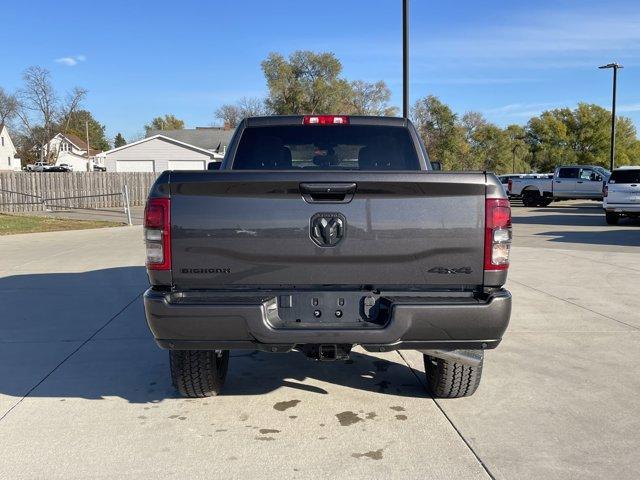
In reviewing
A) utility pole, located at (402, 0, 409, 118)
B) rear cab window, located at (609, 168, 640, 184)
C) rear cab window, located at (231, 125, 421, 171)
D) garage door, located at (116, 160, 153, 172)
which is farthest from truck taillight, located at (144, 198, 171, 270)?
garage door, located at (116, 160, 153, 172)

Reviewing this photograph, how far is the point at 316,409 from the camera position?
165 inches

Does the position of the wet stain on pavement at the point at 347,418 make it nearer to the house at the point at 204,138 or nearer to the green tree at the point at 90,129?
the house at the point at 204,138

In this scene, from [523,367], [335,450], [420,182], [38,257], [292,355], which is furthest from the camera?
[38,257]

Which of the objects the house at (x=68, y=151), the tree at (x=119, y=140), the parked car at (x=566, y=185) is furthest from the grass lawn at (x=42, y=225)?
the tree at (x=119, y=140)

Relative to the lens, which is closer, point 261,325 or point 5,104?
point 261,325

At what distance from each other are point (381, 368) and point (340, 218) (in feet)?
7.41

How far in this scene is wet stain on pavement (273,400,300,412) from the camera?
13.8ft

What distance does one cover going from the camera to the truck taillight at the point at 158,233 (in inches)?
130

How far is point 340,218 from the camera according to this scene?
331 centimetres

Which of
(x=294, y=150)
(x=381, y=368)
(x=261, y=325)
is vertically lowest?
(x=381, y=368)

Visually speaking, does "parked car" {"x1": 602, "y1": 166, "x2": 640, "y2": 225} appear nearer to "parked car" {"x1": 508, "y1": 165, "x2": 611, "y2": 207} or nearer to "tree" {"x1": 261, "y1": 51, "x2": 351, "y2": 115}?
"parked car" {"x1": 508, "y1": 165, "x2": 611, "y2": 207}

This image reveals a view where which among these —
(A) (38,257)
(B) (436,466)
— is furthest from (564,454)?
(A) (38,257)

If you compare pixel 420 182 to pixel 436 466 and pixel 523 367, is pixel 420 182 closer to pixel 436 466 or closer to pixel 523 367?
pixel 436 466

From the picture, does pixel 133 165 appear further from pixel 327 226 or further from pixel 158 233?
pixel 327 226
